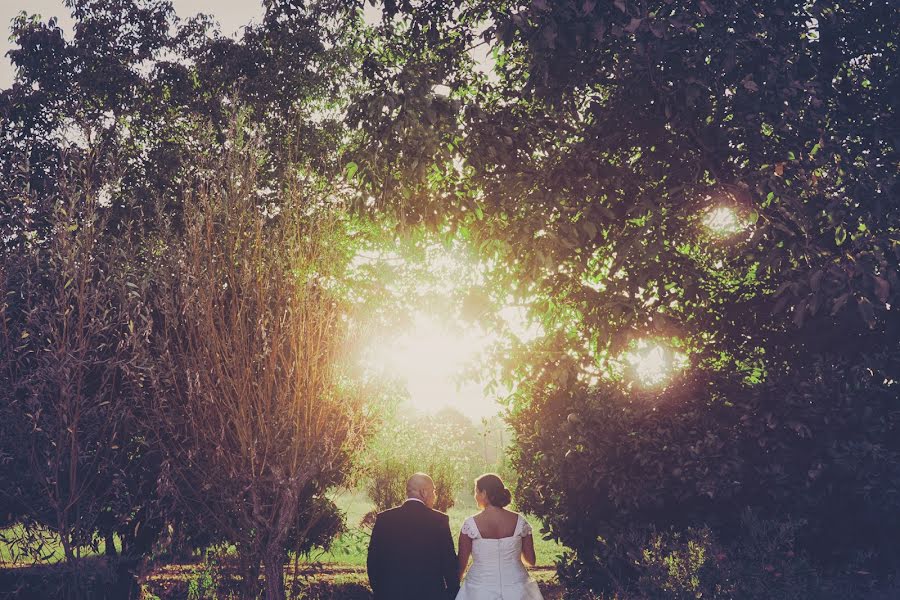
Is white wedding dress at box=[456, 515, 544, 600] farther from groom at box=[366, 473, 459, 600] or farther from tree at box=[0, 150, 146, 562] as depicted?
tree at box=[0, 150, 146, 562]

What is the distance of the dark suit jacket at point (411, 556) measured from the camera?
6.52m

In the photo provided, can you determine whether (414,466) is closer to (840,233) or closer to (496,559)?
(496,559)

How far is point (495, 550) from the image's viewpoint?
705 centimetres

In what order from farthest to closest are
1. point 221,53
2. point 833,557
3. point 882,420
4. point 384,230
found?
1. point 221,53
2. point 384,230
3. point 833,557
4. point 882,420

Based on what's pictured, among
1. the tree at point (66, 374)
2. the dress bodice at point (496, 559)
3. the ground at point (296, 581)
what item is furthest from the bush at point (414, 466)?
the dress bodice at point (496, 559)

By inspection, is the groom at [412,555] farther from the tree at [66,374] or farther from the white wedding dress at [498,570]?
the tree at [66,374]

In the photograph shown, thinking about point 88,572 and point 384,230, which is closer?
point 88,572

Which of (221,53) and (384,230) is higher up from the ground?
Answer: (221,53)

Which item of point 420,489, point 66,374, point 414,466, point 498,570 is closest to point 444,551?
point 420,489

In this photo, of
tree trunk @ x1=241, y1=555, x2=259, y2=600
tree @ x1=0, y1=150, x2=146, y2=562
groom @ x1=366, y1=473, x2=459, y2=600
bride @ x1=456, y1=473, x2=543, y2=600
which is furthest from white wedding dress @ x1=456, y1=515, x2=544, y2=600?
tree @ x1=0, y1=150, x2=146, y2=562

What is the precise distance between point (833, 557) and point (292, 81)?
458 inches

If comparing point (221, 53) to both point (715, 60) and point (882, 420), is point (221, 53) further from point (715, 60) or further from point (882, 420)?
point (882, 420)

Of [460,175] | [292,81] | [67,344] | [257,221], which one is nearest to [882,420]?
[460,175]

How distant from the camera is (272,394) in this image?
643cm
